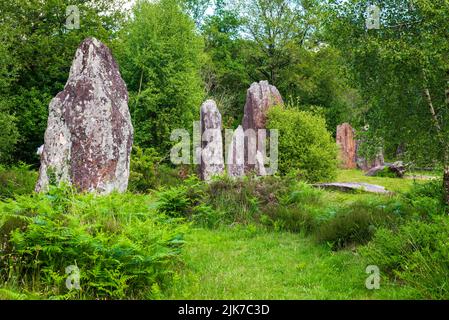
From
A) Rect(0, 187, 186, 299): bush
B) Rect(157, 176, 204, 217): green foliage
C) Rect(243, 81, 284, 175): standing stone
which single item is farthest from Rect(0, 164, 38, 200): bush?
Rect(243, 81, 284, 175): standing stone

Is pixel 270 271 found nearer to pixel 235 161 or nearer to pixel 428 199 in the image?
pixel 428 199

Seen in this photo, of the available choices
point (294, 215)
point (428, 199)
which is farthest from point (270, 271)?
point (428, 199)

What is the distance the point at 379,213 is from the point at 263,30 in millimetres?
30846

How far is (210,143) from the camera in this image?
60.1 feet

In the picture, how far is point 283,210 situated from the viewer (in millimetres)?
10391

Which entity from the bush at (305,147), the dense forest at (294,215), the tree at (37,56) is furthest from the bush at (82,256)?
the tree at (37,56)

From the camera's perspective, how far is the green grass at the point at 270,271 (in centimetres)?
586

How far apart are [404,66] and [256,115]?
44.0 ft

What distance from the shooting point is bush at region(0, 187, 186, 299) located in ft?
18.1

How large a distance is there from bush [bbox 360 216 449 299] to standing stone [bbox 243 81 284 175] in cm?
1438

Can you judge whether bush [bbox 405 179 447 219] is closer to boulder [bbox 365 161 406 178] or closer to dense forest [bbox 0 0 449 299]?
dense forest [bbox 0 0 449 299]

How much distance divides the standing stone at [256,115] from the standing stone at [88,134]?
981cm

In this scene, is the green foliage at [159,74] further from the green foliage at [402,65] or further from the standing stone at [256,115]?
the green foliage at [402,65]
